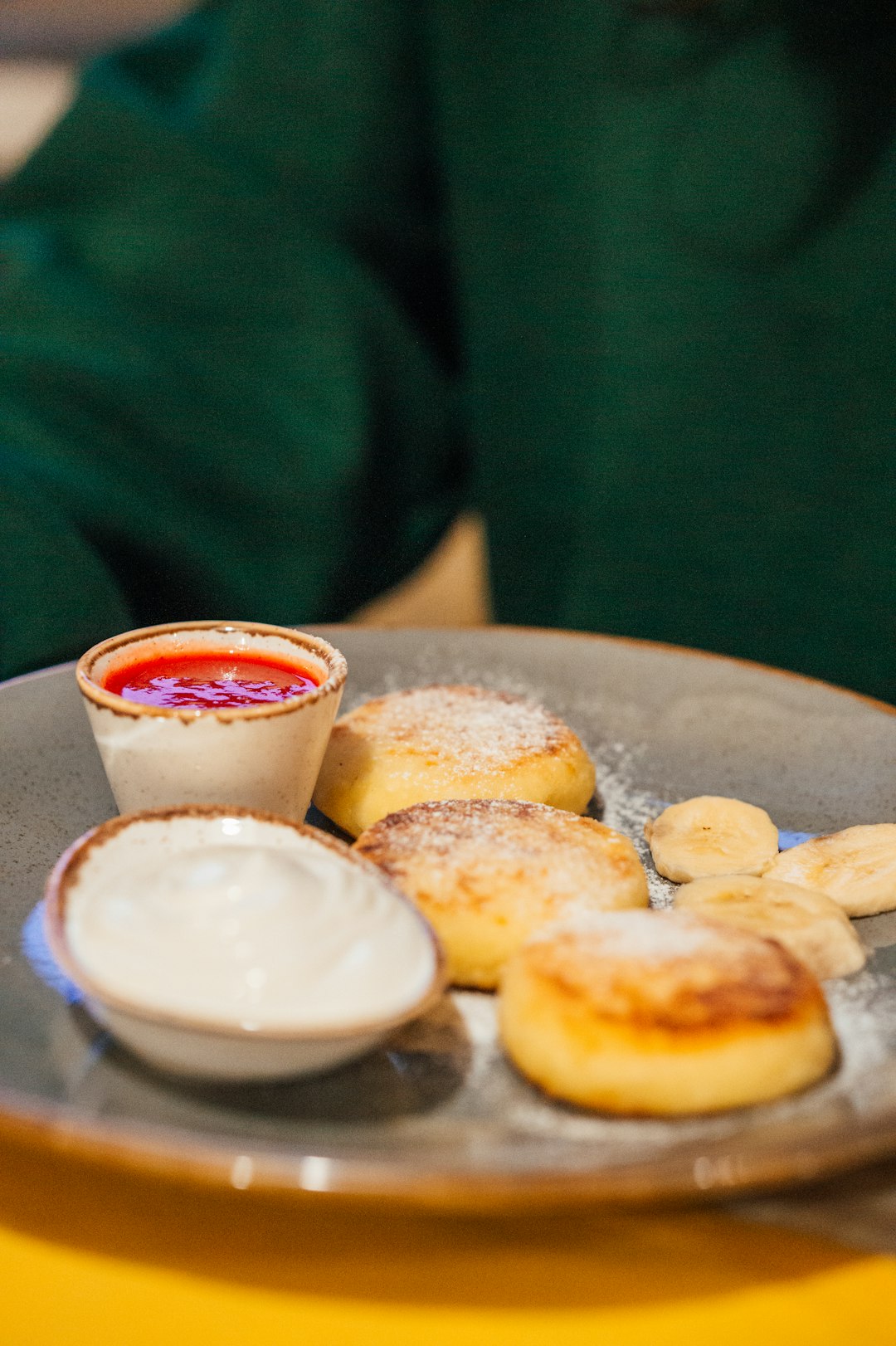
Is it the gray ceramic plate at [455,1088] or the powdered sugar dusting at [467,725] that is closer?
the gray ceramic plate at [455,1088]

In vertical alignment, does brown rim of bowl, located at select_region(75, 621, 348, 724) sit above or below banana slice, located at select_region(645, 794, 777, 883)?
above

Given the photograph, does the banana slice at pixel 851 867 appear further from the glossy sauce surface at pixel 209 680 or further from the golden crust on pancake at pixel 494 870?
the glossy sauce surface at pixel 209 680

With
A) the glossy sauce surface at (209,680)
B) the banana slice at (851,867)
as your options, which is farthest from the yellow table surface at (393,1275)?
the glossy sauce surface at (209,680)

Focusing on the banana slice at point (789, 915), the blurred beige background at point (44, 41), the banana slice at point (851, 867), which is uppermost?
the blurred beige background at point (44, 41)

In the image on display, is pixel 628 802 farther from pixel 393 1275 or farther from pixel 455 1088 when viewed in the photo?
pixel 393 1275

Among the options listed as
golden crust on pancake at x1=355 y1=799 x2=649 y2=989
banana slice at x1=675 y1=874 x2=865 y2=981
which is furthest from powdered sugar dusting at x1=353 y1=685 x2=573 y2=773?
banana slice at x1=675 y1=874 x2=865 y2=981

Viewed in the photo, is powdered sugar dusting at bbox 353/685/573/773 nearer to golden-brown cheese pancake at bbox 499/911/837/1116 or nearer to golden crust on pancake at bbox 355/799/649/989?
golden crust on pancake at bbox 355/799/649/989

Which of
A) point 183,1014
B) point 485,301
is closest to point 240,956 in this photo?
point 183,1014
